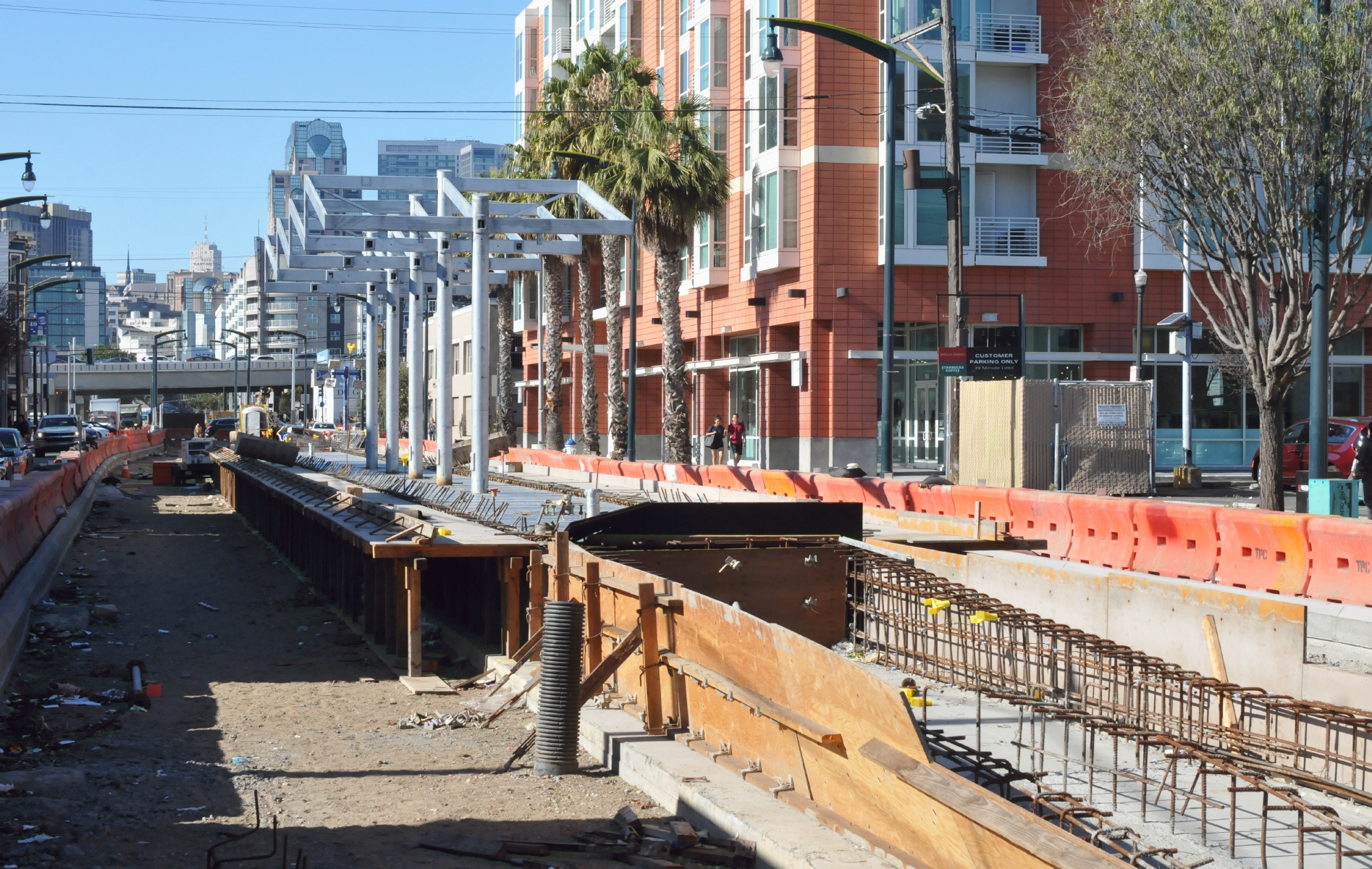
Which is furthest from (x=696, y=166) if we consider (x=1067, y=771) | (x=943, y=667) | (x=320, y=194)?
(x=1067, y=771)

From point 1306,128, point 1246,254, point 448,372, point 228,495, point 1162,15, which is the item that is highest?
point 1162,15

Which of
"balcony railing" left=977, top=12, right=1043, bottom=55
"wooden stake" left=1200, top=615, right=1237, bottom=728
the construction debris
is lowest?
the construction debris

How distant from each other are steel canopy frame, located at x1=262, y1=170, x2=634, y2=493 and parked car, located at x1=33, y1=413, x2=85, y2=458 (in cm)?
3991

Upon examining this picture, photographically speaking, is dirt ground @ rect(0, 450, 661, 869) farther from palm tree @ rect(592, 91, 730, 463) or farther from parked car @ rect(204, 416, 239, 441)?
parked car @ rect(204, 416, 239, 441)

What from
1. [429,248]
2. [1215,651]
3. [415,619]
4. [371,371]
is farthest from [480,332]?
[1215,651]

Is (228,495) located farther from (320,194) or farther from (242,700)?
(242,700)

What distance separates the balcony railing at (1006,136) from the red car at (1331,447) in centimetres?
1191

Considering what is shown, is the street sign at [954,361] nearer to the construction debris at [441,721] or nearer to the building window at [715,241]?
the construction debris at [441,721]

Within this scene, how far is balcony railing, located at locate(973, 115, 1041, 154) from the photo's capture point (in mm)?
42938

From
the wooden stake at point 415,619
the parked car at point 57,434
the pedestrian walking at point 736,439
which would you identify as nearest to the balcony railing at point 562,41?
the parked car at point 57,434

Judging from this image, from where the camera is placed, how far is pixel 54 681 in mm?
15141

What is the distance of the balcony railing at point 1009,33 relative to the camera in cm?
4294

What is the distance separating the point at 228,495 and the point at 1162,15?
3740 centimetres

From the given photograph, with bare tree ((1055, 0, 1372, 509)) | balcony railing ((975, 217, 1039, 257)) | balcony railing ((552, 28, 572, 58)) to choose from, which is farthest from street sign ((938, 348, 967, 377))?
balcony railing ((552, 28, 572, 58))
